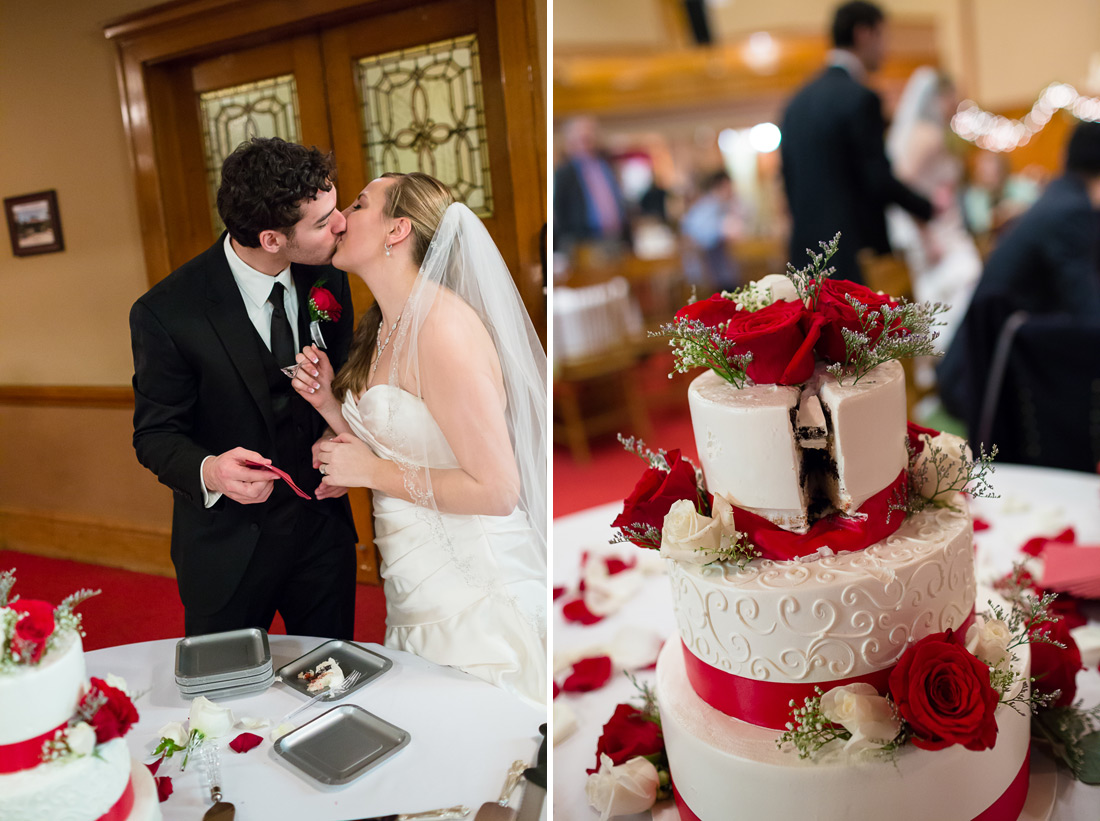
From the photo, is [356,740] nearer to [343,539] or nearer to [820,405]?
[343,539]

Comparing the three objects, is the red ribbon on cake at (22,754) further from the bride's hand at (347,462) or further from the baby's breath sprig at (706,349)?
the baby's breath sprig at (706,349)

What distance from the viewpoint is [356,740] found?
1305 millimetres

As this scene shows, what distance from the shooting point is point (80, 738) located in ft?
3.37

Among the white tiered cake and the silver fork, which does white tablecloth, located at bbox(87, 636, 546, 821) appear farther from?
the white tiered cake

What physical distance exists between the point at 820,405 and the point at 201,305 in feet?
3.01

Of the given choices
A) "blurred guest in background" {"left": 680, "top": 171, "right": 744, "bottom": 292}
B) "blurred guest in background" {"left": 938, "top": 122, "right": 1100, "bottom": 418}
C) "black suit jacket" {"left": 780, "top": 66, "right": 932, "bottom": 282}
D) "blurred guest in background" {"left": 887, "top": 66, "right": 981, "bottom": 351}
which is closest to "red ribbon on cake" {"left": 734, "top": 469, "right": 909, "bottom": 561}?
"black suit jacket" {"left": 780, "top": 66, "right": 932, "bottom": 282}

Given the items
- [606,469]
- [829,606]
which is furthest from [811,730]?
[606,469]

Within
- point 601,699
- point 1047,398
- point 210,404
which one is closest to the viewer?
point 210,404

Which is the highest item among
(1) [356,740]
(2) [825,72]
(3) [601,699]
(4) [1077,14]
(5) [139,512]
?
(4) [1077,14]

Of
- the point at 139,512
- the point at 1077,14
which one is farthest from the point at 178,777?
the point at 1077,14

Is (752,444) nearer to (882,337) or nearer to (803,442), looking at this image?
(803,442)

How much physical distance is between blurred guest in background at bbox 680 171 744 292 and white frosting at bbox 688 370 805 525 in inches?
270

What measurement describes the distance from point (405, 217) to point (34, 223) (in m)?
0.54

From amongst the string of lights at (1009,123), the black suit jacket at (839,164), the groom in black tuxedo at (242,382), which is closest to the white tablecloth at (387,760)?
the groom in black tuxedo at (242,382)
